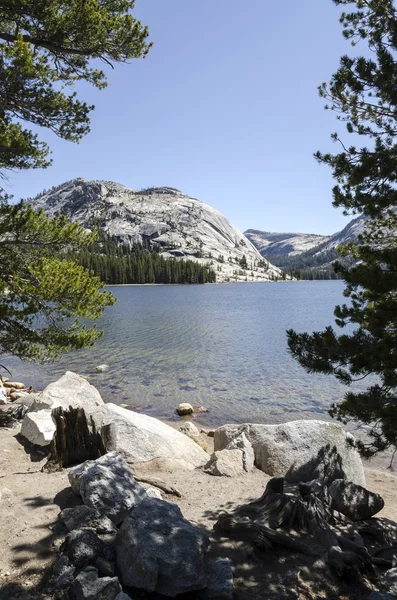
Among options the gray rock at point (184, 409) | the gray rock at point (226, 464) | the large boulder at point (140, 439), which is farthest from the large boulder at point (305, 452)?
the gray rock at point (184, 409)

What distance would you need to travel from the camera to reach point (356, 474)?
1072 centimetres

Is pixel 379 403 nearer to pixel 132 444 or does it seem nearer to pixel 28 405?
pixel 132 444

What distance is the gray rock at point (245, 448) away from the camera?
1106 cm

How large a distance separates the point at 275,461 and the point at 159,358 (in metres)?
21.1

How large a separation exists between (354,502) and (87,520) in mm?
5690

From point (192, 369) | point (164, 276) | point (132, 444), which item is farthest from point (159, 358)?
point (164, 276)

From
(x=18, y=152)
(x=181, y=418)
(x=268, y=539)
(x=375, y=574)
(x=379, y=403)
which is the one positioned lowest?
(x=181, y=418)

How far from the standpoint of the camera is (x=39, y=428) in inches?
449

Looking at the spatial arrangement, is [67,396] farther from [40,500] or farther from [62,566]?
[62,566]

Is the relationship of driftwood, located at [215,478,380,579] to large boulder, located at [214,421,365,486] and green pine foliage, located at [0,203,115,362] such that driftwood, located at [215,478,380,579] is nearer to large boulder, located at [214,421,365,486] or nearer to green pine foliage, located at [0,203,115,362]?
large boulder, located at [214,421,365,486]

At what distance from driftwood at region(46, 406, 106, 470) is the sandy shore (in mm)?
630

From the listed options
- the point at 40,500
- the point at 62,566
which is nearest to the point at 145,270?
the point at 40,500

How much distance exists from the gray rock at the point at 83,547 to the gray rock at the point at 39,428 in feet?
21.3

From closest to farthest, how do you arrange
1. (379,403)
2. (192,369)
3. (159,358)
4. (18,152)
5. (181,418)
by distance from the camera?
1. (379,403)
2. (18,152)
3. (181,418)
4. (192,369)
5. (159,358)
